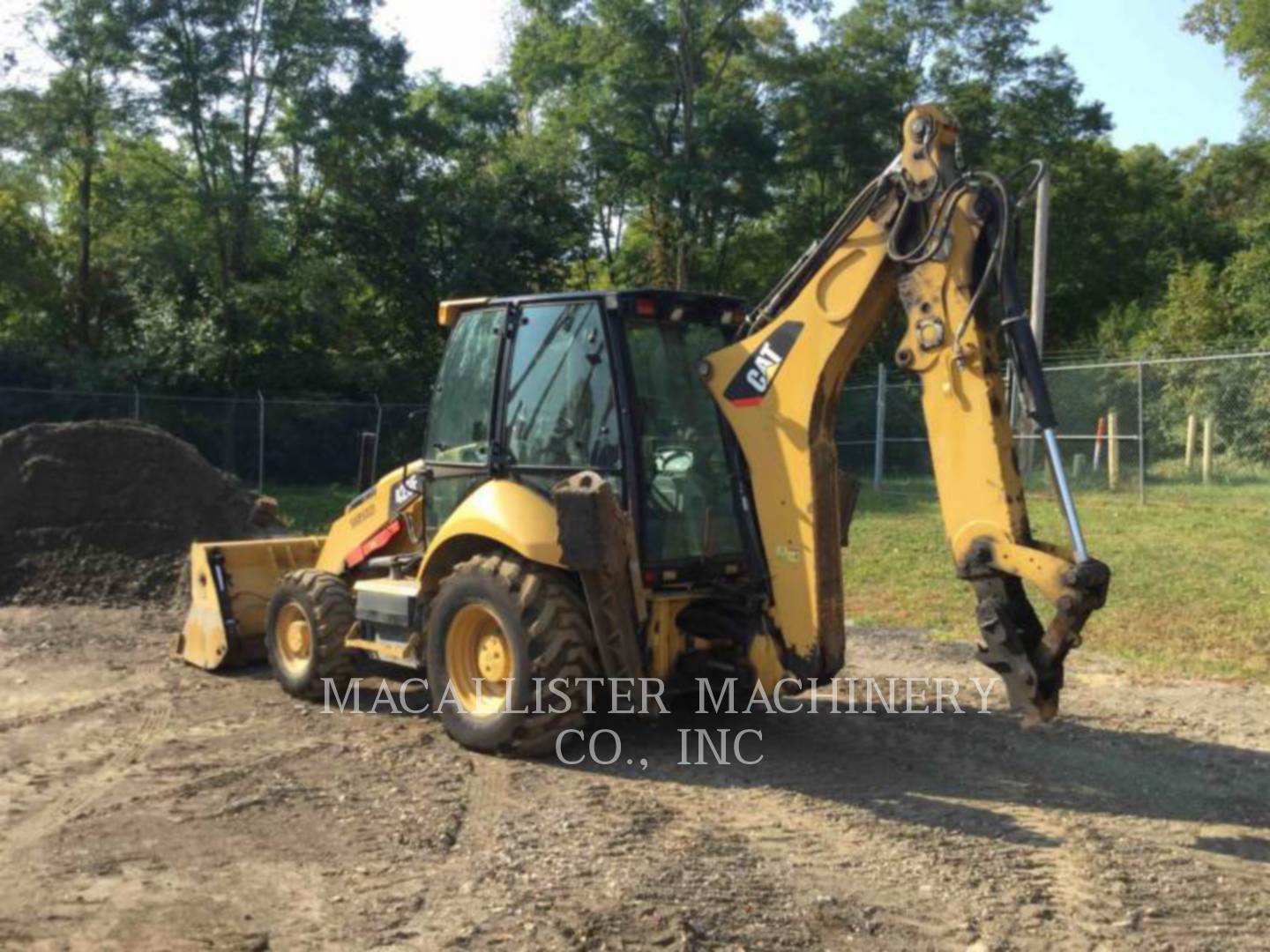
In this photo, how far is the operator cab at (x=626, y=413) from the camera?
6000mm

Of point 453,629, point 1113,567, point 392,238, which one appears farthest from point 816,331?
point 392,238

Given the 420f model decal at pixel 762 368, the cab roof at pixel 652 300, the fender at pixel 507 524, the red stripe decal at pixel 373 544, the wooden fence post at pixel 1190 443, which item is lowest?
the red stripe decal at pixel 373 544

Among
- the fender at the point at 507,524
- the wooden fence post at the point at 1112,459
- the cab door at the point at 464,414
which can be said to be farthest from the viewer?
the wooden fence post at the point at 1112,459

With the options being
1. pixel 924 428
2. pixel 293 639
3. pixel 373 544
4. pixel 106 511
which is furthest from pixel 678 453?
pixel 924 428

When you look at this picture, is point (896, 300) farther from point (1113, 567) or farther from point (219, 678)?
point (1113, 567)

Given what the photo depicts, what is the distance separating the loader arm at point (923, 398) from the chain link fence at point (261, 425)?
14472mm

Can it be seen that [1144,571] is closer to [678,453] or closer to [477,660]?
[678,453]

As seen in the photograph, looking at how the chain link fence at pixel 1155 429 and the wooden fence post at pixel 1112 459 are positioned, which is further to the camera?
the wooden fence post at pixel 1112 459

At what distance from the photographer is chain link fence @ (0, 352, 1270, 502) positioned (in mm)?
17281

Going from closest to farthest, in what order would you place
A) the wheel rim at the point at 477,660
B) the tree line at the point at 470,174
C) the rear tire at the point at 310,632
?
the wheel rim at the point at 477,660 → the rear tire at the point at 310,632 → the tree line at the point at 470,174

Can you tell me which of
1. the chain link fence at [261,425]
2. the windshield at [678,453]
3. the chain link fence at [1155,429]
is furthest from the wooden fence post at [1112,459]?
the windshield at [678,453]

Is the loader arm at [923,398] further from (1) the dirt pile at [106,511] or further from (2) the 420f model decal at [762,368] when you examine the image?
(1) the dirt pile at [106,511]

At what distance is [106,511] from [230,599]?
4.11 meters

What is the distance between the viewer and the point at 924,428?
17.3m
